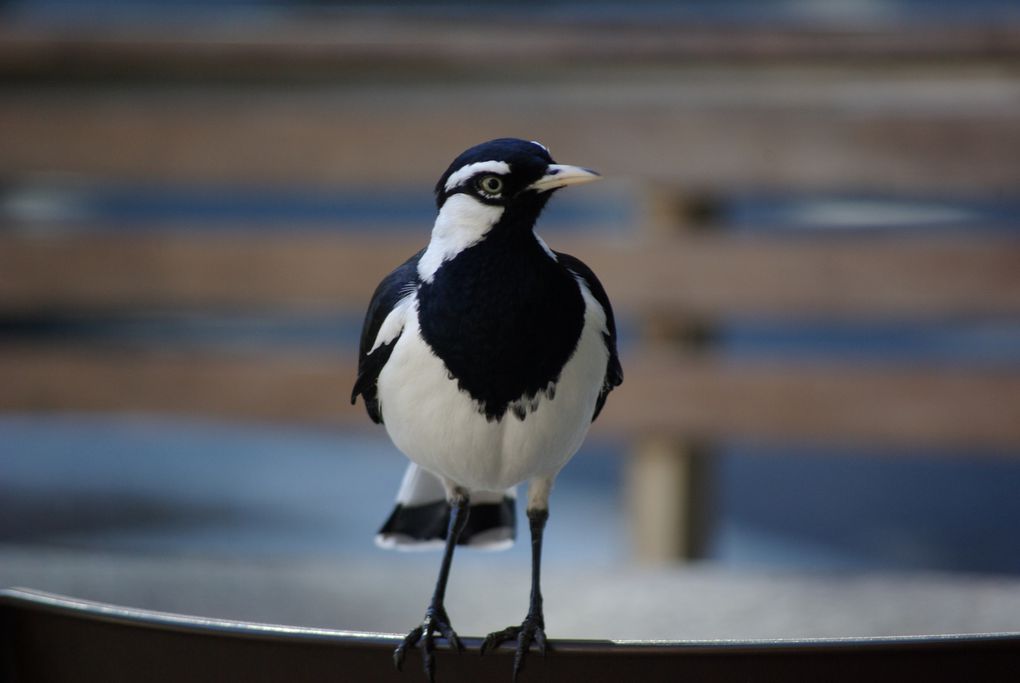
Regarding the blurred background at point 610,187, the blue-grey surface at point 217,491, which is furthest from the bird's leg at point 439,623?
the blue-grey surface at point 217,491

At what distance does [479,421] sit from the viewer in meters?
0.40

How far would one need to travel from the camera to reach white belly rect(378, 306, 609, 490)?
1.32 ft

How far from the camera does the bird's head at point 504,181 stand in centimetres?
39

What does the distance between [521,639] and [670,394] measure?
111 cm

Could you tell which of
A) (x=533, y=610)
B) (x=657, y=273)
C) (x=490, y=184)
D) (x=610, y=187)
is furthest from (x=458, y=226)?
(x=610, y=187)

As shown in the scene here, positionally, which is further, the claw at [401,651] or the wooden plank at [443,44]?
the wooden plank at [443,44]

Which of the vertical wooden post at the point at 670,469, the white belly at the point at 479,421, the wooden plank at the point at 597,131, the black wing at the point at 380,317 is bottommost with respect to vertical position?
the vertical wooden post at the point at 670,469

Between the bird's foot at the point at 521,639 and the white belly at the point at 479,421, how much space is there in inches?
2.2

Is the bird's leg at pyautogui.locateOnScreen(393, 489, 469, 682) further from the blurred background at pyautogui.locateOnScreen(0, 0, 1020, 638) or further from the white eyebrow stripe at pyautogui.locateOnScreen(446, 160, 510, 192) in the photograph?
the blurred background at pyautogui.locateOnScreen(0, 0, 1020, 638)

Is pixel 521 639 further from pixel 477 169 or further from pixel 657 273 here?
pixel 657 273

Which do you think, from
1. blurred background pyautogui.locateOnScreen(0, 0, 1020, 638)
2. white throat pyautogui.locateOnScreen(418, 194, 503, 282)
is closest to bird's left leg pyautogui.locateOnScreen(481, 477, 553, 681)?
white throat pyautogui.locateOnScreen(418, 194, 503, 282)

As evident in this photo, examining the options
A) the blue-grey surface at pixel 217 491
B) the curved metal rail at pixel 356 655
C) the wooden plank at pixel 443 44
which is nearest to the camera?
the curved metal rail at pixel 356 655

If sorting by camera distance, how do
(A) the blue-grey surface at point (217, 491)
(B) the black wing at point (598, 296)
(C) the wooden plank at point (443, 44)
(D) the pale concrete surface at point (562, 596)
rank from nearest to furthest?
(B) the black wing at point (598, 296) < (D) the pale concrete surface at point (562, 596) < (C) the wooden plank at point (443, 44) < (A) the blue-grey surface at point (217, 491)

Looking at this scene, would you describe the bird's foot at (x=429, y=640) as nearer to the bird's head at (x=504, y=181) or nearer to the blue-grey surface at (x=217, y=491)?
the bird's head at (x=504, y=181)
